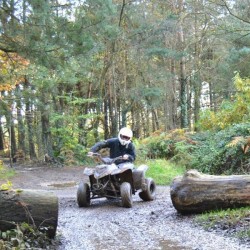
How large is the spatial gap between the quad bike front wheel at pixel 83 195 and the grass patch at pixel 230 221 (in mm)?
2875

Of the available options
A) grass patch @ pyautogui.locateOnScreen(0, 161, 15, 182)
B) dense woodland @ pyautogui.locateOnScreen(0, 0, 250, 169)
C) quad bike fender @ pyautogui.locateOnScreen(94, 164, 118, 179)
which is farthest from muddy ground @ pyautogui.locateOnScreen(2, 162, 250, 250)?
grass patch @ pyautogui.locateOnScreen(0, 161, 15, 182)

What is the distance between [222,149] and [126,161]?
4.79m

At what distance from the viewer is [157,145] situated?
60.7 ft

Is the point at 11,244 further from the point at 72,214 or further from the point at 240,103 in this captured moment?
the point at 240,103

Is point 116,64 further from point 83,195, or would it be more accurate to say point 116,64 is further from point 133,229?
point 133,229

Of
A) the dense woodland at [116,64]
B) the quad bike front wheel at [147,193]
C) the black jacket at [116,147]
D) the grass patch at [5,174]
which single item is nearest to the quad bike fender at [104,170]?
the black jacket at [116,147]

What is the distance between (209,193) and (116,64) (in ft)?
67.6

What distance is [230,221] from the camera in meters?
6.13

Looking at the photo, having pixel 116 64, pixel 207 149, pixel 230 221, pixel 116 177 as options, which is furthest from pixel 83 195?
pixel 116 64

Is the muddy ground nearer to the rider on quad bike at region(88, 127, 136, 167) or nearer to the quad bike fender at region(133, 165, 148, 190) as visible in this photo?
the quad bike fender at region(133, 165, 148, 190)

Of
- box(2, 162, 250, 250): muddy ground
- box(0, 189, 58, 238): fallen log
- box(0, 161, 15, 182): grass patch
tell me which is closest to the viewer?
box(0, 189, 58, 238): fallen log

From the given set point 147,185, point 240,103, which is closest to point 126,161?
point 147,185

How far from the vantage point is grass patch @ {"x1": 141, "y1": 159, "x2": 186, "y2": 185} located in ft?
45.0

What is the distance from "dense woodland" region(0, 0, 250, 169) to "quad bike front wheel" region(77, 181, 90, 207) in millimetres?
3617
